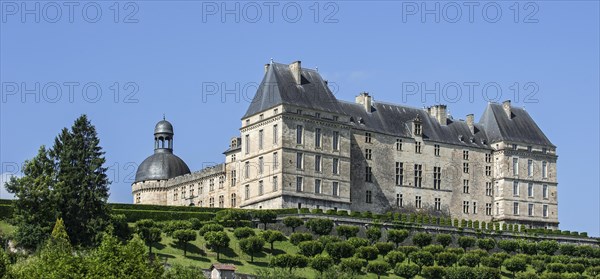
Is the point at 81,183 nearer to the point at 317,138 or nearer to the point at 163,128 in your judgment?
the point at 317,138

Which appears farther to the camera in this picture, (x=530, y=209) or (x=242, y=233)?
(x=530, y=209)

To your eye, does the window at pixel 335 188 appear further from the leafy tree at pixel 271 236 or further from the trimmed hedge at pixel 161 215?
the leafy tree at pixel 271 236

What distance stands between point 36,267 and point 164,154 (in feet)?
182

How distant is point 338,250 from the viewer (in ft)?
332

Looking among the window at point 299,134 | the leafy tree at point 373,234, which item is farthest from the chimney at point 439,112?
the leafy tree at point 373,234

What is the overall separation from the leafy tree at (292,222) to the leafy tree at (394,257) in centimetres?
722

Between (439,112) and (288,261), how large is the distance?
3477 cm

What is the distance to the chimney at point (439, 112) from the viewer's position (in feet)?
415

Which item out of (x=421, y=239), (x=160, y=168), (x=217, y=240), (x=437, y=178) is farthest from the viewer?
(x=160, y=168)

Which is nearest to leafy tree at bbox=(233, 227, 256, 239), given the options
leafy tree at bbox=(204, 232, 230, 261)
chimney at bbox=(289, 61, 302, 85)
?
leafy tree at bbox=(204, 232, 230, 261)

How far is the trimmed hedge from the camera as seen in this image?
104 meters

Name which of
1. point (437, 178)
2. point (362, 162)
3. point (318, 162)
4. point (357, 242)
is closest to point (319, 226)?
point (357, 242)

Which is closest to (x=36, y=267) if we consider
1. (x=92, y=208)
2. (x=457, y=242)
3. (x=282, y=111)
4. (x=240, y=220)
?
(x=92, y=208)

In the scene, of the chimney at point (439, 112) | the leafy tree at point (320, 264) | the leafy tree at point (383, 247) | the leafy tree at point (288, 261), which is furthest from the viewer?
the chimney at point (439, 112)
